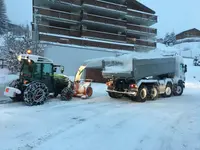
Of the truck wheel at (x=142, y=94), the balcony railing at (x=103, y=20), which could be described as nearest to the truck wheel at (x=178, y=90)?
the truck wheel at (x=142, y=94)

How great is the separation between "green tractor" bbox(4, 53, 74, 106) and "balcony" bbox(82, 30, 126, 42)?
1995 cm

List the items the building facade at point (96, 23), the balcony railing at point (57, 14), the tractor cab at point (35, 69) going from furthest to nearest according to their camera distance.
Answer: the building facade at point (96, 23)
the balcony railing at point (57, 14)
the tractor cab at point (35, 69)

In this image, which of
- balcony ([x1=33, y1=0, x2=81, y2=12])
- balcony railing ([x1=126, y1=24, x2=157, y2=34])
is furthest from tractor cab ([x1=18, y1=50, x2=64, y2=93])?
balcony railing ([x1=126, y1=24, x2=157, y2=34])

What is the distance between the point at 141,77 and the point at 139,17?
27.3 meters

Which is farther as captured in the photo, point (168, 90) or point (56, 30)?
point (56, 30)

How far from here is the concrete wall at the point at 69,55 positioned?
27105 millimetres

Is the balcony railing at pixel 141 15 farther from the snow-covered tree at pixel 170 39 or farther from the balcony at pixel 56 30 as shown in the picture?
the snow-covered tree at pixel 170 39

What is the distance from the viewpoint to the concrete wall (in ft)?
88.9

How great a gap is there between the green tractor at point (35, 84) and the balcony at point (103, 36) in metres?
19.9

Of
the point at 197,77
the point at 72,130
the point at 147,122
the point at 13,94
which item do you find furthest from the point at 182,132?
the point at 197,77

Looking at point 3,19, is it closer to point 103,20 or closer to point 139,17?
point 103,20

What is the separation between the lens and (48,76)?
11.4m

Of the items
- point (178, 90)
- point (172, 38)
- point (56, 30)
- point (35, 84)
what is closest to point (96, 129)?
point (35, 84)

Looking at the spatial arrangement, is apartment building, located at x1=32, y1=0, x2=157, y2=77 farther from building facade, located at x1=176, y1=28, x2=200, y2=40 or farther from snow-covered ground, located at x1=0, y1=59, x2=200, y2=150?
building facade, located at x1=176, y1=28, x2=200, y2=40
